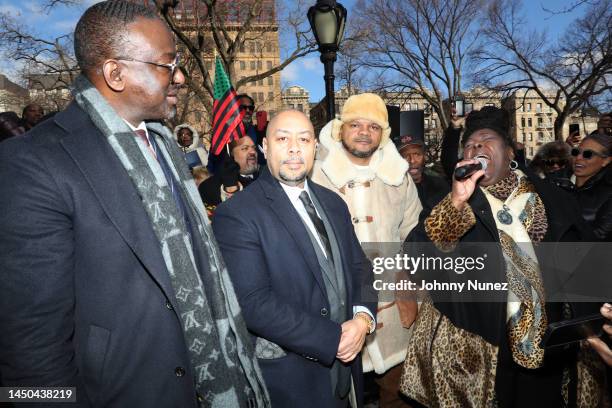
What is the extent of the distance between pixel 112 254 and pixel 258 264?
819mm

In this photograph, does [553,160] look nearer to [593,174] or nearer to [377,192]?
[593,174]

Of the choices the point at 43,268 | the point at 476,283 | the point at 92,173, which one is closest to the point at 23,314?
the point at 43,268

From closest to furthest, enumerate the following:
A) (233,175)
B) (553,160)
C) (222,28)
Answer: (233,175) → (553,160) → (222,28)

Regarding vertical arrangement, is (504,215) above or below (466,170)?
below

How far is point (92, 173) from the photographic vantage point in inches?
60.2

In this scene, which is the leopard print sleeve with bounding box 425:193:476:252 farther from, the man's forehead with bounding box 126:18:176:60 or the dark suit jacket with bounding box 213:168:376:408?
the man's forehead with bounding box 126:18:176:60

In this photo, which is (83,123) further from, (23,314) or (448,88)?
(448,88)

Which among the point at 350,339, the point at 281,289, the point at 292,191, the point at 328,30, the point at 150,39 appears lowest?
the point at 350,339

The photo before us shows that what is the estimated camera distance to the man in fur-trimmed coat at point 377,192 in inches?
135

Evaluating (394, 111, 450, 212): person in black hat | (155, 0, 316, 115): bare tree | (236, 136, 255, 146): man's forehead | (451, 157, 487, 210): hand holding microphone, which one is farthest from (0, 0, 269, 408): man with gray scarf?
(155, 0, 316, 115): bare tree

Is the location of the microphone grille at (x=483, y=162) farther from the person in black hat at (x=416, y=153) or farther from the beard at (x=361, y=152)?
the person in black hat at (x=416, y=153)

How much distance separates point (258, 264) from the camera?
2.17m

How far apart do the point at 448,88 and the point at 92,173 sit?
2352 cm

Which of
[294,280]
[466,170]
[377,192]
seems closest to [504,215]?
[466,170]
